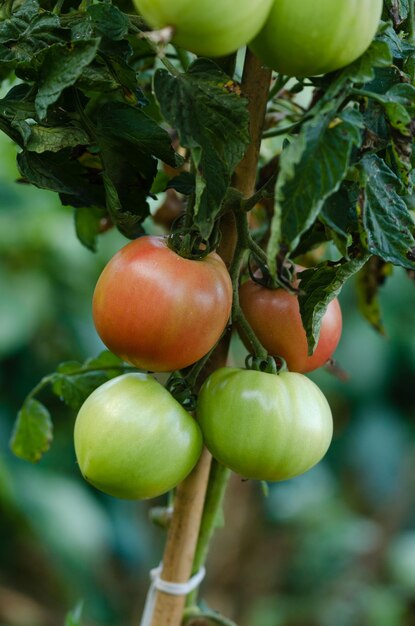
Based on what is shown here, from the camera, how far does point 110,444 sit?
17.2 inches

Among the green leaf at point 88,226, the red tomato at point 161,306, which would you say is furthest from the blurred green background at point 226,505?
the red tomato at point 161,306

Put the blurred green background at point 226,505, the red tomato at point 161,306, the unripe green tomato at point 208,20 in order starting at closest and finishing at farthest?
the unripe green tomato at point 208,20 → the red tomato at point 161,306 → the blurred green background at point 226,505

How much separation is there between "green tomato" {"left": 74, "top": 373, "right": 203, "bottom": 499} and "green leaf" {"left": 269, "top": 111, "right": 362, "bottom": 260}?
0.42 ft

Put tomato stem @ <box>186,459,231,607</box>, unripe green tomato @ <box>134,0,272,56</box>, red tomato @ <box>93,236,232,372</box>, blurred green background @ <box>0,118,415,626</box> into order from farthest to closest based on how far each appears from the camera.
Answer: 1. blurred green background @ <box>0,118,415,626</box>
2. tomato stem @ <box>186,459,231,607</box>
3. red tomato @ <box>93,236,232,372</box>
4. unripe green tomato @ <box>134,0,272,56</box>

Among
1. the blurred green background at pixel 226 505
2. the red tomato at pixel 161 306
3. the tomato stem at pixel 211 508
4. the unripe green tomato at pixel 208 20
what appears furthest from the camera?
the blurred green background at pixel 226 505

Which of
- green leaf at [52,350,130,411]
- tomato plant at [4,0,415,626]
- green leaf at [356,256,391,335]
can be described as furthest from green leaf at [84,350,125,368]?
green leaf at [356,256,391,335]

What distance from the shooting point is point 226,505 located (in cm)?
181

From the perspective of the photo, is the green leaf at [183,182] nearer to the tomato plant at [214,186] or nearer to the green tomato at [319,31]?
the tomato plant at [214,186]

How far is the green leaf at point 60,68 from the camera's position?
396mm

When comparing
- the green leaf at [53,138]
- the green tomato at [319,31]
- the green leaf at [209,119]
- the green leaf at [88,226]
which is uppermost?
the green tomato at [319,31]

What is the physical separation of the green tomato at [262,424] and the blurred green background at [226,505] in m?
1.27

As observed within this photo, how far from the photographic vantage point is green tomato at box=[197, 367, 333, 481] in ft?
1.45

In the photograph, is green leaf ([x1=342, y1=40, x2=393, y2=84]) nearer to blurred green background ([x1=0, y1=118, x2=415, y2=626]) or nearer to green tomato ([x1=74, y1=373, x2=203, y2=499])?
green tomato ([x1=74, y1=373, x2=203, y2=499])

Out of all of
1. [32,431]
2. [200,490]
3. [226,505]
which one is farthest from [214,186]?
[226,505]
